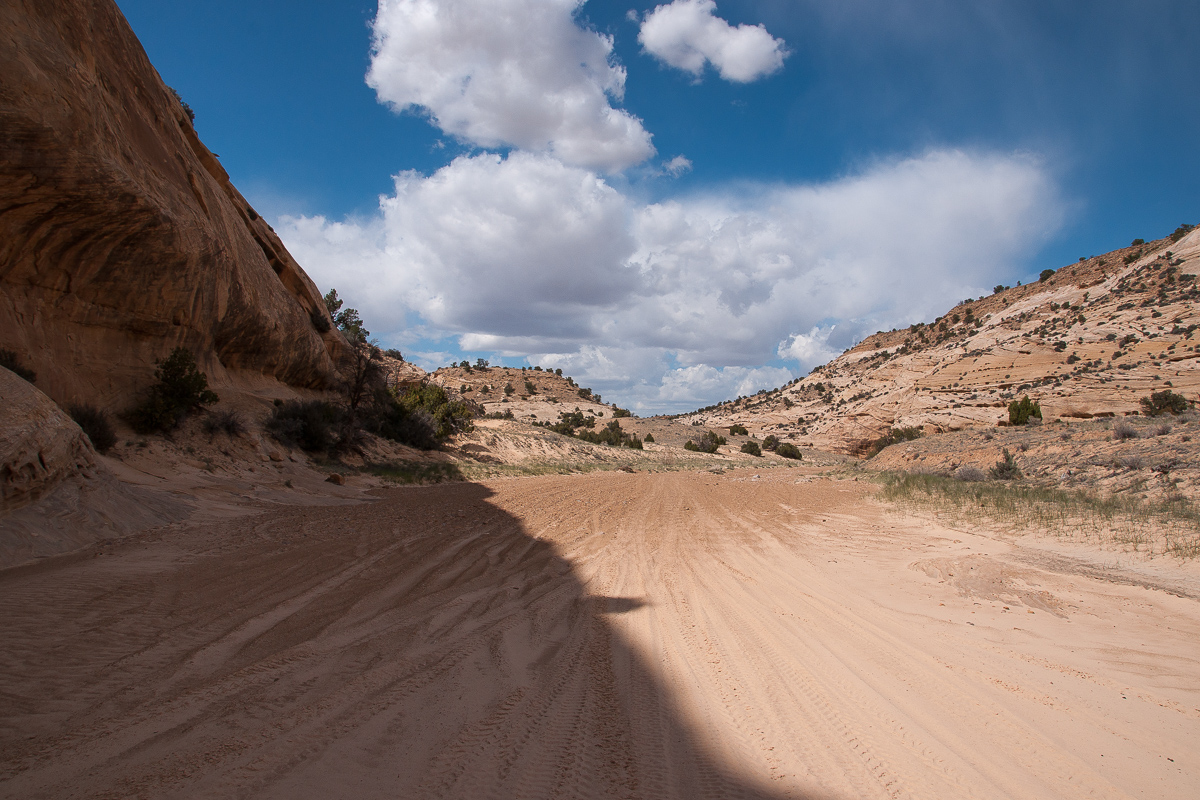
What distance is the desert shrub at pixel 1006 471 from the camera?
645 inches

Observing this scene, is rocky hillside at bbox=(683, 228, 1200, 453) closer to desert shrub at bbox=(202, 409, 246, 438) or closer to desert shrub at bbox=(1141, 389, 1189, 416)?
desert shrub at bbox=(1141, 389, 1189, 416)

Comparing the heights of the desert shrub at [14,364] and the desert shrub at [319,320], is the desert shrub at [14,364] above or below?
below

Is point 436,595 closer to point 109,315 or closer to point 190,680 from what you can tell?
point 190,680

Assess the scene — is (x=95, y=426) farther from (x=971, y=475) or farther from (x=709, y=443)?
(x=709, y=443)

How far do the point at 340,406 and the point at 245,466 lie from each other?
9169 millimetres

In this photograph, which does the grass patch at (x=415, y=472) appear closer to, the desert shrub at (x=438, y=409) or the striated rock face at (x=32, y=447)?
the desert shrub at (x=438, y=409)

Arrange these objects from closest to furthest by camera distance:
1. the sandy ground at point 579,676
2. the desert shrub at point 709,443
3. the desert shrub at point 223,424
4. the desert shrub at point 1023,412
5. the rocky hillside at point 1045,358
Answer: the sandy ground at point 579,676 → the desert shrub at point 223,424 → the desert shrub at point 1023,412 → the rocky hillside at point 1045,358 → the desert shrub at point 709,443

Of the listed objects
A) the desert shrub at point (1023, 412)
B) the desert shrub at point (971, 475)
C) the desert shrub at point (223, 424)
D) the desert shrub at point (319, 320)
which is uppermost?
the desert shrub at point (319, 320)

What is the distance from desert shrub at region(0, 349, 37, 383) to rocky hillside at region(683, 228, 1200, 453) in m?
43.8

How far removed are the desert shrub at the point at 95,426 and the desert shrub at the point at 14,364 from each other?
94cm

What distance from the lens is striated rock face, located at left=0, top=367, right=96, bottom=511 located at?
652 cm

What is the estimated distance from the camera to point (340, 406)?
23.0 m

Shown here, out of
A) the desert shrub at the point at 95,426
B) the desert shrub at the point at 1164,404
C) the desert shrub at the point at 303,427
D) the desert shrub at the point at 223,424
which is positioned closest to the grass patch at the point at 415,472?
the desert shrub at the point at 303,427

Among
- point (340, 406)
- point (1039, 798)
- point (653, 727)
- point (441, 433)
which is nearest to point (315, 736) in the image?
point (653, 727)
